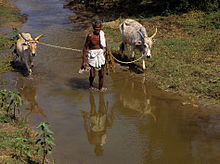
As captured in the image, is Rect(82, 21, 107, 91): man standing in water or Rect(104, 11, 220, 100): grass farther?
Rect(104, 11, 220, 100): grass

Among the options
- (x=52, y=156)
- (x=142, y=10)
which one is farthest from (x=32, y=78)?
(x=142, y=10)

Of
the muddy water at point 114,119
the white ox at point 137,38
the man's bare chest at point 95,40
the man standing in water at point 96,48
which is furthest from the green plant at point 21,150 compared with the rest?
the white ox at point 137,38

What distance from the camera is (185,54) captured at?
33.8ft

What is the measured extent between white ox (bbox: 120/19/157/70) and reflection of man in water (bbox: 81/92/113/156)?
2351 millimetres

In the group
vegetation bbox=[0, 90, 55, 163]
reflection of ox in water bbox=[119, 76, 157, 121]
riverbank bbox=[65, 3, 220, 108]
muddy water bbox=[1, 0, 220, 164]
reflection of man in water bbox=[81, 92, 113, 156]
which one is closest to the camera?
vegetation bbox=[0, 90, 55, 163]

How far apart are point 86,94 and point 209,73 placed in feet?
11.9

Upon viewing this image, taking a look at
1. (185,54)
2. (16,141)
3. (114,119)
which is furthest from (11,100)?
(185,54)

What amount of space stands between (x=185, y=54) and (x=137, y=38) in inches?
79.4

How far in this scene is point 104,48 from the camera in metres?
7.97

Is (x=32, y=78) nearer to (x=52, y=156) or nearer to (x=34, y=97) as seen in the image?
(x=34, y=97)

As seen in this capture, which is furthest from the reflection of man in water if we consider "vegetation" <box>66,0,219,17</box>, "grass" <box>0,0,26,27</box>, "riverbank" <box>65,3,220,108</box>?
"grass" <box>0,0,26,27</box>

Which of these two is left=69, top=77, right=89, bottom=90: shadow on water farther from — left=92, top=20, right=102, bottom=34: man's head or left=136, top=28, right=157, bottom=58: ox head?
left=136, top=28, right=157, bottom=58: ox head

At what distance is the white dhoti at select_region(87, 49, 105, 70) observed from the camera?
7629 millimetres

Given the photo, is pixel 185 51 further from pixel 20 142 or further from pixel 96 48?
pixel 20 142
